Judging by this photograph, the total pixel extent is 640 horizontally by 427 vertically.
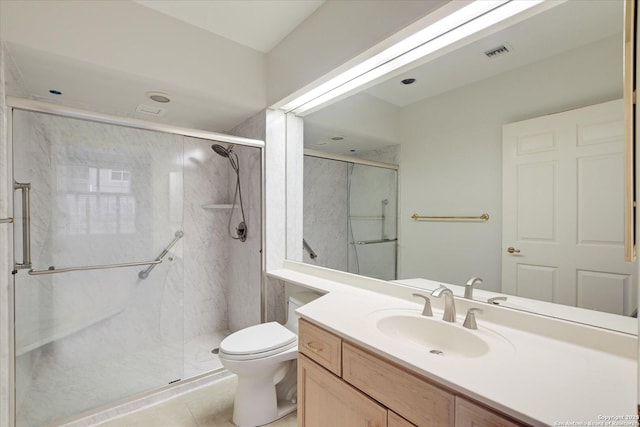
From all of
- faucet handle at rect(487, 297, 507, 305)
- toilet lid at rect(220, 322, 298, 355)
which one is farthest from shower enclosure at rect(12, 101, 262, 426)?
faucet handle at rect(487, 297, 507, 305)

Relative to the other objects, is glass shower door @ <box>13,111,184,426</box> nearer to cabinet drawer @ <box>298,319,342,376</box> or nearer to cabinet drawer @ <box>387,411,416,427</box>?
cabinet drawer @ <box>298,319,342,376</box>

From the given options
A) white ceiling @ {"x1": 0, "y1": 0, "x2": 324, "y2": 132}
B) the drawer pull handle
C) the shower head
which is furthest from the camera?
the shower head

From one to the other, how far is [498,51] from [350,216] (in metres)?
1.19

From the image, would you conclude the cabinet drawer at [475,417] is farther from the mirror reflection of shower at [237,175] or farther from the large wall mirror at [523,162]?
the mirror reflection of shower at [237,175]

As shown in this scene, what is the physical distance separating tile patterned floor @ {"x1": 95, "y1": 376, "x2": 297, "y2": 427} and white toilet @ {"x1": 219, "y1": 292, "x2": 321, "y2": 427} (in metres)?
0.09

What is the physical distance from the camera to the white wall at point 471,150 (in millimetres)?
994

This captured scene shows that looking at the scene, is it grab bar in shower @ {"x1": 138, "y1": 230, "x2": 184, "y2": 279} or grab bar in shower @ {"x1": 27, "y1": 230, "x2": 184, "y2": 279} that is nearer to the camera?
grab bar in shower @ {"x1": 27, "y1": 230, "x2": 184, "y2": 279}

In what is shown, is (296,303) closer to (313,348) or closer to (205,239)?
(313,348)

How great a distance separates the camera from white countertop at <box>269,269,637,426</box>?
2.09 ft

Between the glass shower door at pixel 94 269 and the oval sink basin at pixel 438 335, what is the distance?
1717mm

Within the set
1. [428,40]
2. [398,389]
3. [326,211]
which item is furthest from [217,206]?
[398,389]

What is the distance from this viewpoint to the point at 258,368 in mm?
1600

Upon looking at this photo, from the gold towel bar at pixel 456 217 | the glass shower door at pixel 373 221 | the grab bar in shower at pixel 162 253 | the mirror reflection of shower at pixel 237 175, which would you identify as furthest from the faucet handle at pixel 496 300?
the grab bar in shower at pixel 162 253

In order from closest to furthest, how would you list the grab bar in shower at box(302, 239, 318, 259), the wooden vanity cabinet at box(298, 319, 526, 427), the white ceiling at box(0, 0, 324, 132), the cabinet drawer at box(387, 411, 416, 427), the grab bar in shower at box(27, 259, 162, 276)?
the wooden vanity cabinet at box(298, 319, 526, 427) < the cabinet drawer at box(387, 411, 416, 427) < the white ceiling at box(0, 0, 324, 132) < the grab bar in shower at box(27, 259, 162, 276) < the grab bar in shower at box(302, 239, 318, 259)
